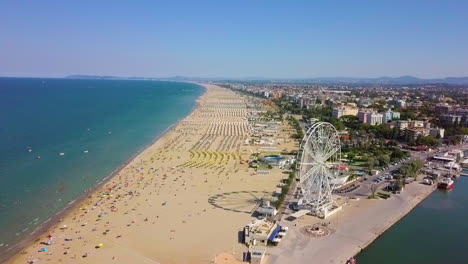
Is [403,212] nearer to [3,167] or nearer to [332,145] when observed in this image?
[332,145]

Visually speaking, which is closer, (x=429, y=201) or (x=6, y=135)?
(x=429, y=201)

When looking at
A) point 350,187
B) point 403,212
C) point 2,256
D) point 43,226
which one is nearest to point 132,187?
point 43,226

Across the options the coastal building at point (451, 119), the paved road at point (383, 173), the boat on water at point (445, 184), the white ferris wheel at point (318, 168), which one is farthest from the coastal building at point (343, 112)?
the white ferris wheel at point (318, 168)

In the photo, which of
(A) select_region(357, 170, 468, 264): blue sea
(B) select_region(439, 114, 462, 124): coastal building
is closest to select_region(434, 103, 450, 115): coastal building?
(B) select_region(439, 114, 462, 124): coastal building

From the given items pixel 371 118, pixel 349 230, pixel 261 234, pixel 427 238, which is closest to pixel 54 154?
pixel 261 234

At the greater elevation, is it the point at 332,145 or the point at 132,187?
the point at 332,145

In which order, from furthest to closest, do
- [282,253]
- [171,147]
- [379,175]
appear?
[171,147], [379,175], [282,253]

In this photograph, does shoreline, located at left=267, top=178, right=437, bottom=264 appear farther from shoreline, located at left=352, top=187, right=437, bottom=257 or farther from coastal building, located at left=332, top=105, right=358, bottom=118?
coastal building, located at left=332, top=105, right=358, bottom=118
